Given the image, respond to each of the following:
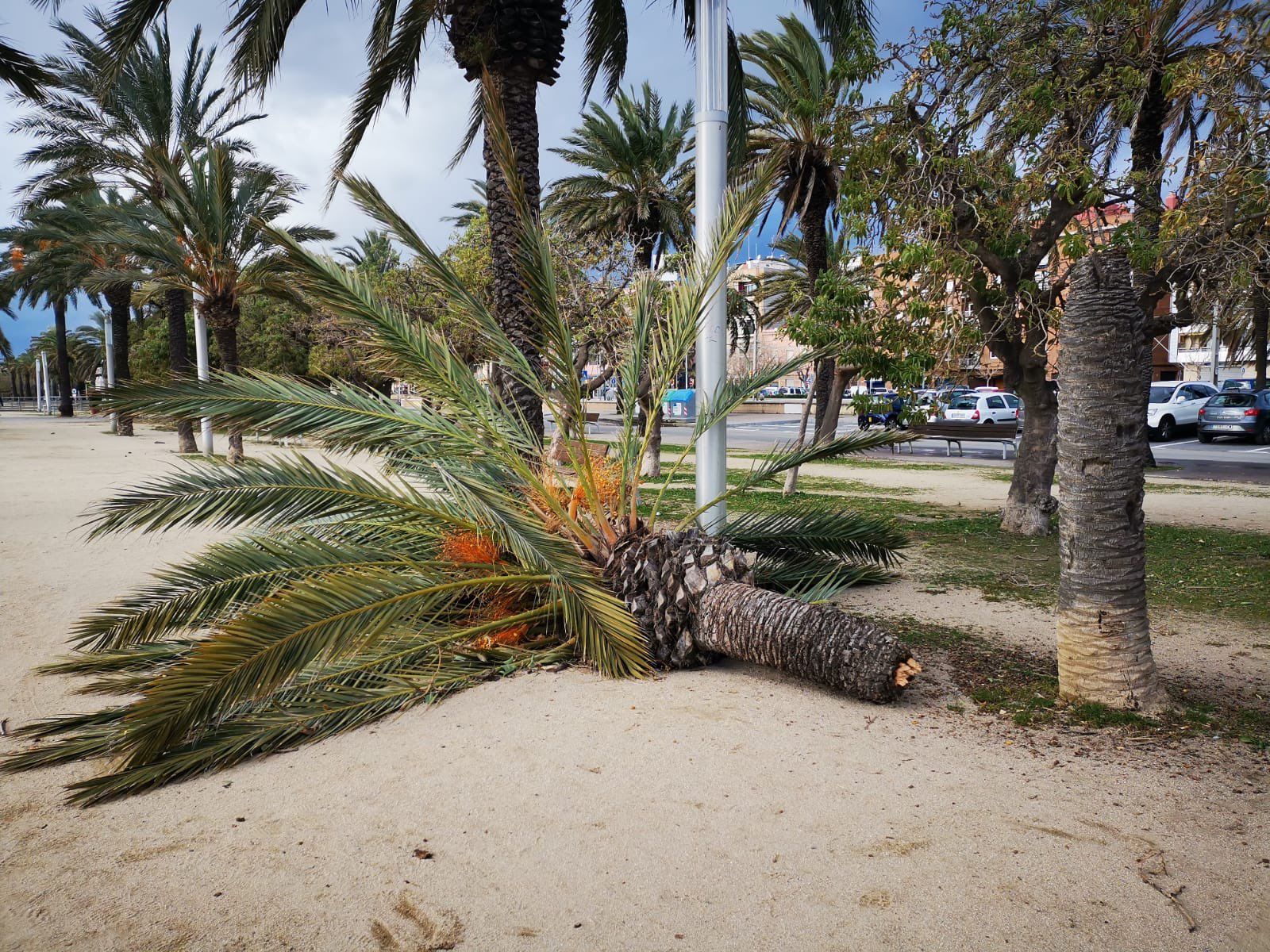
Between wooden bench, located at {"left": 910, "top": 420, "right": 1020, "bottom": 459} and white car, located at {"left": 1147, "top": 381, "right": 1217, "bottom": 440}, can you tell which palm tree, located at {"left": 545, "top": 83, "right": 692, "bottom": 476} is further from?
white car, located at {"left": 1147, "top": 381, "right": 1217, "bottom": 440}

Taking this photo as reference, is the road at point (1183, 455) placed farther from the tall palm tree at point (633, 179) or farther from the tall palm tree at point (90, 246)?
the tall palm tree at point (90, 246)

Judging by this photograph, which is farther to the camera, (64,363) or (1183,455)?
(64,363)

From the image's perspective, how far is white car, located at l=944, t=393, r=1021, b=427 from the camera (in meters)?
30.5

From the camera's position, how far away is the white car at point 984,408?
100 ft

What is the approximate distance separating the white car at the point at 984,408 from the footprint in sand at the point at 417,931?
3037cm

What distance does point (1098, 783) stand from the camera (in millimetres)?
3164

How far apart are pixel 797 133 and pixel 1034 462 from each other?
10.3 m

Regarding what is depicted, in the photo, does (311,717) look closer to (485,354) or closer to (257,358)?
(485,354)

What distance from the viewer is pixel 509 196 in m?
8.27

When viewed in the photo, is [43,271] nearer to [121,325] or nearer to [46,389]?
[121,325]

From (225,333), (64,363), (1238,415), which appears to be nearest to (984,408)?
(1238,415)

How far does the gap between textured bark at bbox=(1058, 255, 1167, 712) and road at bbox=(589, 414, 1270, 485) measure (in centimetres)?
823

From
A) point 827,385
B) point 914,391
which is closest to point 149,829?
point 914,391

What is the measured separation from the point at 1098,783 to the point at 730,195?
149 inches
